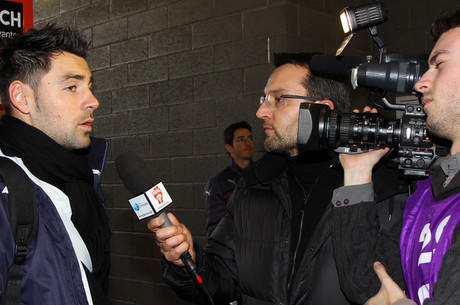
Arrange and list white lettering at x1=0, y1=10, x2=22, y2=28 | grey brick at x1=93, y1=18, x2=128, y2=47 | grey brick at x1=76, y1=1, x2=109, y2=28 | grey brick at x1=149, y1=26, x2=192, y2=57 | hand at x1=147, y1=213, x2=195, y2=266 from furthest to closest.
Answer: grey brick at x1=76, y1=1, x2=109, y2=28, grey brick at x1=93, y1=18, x2=128, y2=47, grey brick at x1=149, y1=26, x2=192, y2=57, white lettering at x1=0, y1=10, x2=22, y2=28, hand at x1=147, y1=213, x2=195, y2=266

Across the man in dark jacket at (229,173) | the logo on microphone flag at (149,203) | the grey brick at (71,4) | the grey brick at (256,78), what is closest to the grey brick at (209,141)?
the man in dark jacket at (229,173)

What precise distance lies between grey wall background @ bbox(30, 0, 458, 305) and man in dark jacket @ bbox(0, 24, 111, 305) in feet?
5.64

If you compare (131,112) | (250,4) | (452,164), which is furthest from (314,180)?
(131,112)

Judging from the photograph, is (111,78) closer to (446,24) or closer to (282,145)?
(282,145)

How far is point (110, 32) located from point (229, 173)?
6.38 ft

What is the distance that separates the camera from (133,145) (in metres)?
4.44

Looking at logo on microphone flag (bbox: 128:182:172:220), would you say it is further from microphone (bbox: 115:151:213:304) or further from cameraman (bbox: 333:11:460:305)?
cameraman (bbox: 333:11:460:305)

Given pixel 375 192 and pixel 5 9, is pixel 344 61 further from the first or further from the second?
pixel 5 9

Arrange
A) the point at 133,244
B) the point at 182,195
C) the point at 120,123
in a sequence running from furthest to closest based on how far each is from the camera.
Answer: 1. the point at 120,123
2. the point at 133,244
3. the point at 182,195

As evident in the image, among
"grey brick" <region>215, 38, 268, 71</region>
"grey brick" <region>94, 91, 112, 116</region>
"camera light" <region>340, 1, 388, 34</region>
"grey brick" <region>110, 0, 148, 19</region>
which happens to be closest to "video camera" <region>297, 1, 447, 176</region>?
"camera light" <region>340, 1, 388, 34</region>

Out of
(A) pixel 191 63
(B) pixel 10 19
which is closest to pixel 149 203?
(B) pixel 10 19

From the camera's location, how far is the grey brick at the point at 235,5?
3.55m

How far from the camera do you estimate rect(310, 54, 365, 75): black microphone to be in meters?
1.52

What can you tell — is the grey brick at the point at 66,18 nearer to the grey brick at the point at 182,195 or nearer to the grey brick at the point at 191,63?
the grey brick at the point at 191,63
